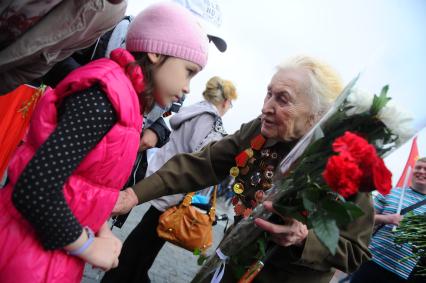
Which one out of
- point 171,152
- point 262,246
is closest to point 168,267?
point 171,152

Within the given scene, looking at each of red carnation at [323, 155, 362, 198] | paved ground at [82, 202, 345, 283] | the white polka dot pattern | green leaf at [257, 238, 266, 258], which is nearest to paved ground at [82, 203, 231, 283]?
paved ground at [82, 202, 345, 283]

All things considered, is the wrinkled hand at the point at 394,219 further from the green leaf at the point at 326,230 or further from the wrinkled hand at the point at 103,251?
the wrinkled hand at the point at 103,251

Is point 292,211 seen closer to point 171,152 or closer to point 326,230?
point 326,230

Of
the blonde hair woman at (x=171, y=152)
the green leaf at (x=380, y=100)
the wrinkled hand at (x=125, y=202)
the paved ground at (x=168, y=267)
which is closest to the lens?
the green leaf at (x=380, y=100)

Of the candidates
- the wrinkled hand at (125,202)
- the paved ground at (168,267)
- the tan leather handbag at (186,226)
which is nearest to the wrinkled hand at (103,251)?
the wrinkled hand at (125,202)

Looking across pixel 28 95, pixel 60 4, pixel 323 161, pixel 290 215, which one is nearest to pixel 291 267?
pixel 290 215

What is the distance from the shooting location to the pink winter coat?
1.15m

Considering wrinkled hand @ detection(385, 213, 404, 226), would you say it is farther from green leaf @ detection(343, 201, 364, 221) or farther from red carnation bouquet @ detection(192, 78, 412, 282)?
green leaf @ detection(343, 201, 364, 221)

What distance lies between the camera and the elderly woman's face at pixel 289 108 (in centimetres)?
195

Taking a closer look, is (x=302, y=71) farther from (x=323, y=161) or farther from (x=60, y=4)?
(x=60, y=4)

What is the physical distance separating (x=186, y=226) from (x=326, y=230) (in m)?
1.88

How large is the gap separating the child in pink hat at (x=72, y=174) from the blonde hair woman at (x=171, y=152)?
67.5 inches

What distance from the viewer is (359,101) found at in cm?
138

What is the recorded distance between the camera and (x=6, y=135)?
274 centimetres
